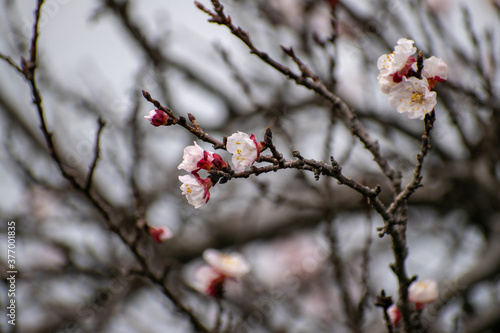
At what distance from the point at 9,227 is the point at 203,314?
5.00ft

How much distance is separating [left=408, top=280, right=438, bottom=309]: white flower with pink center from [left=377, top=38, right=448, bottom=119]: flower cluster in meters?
0.65

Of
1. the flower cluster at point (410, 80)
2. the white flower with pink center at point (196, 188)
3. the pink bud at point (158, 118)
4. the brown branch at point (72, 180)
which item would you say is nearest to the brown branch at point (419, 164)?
the flower cluster at point (410, 80)

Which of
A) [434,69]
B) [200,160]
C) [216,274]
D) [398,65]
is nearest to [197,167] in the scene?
[200,160]

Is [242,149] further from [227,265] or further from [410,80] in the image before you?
[227,265]

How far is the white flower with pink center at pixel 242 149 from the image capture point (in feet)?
3.33

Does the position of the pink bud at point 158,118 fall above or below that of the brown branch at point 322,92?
below

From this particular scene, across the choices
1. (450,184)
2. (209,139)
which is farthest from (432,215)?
(209,139)

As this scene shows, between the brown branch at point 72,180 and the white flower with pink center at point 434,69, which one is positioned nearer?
the white flower with pink center at point 434,69

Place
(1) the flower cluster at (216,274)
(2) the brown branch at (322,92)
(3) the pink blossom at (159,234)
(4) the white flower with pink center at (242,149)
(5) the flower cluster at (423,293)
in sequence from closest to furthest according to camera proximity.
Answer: (4) the white flower with pink center at (242,149) → (2) the brown branch at (322,92) → (5) the flower cluster at (423,293) → (3) the pink blossom at (159,234) → (1) the flower cluster at (216,274)

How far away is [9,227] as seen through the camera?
278 cm

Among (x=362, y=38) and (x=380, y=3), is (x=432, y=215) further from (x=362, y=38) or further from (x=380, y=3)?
(x=380, y=3)

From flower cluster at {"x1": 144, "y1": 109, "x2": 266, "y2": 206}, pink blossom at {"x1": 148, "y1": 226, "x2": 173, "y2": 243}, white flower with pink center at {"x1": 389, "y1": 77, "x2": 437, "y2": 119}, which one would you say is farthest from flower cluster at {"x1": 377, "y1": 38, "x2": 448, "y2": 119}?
pink blossom at {"x1": 148, "y1": 226, "x2": 173, "y2": 243}

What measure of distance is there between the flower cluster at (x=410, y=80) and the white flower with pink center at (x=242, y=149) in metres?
0.48

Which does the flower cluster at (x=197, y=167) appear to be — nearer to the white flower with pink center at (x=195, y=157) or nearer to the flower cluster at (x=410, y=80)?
the white flower with pink center at (x=195, y=157)
